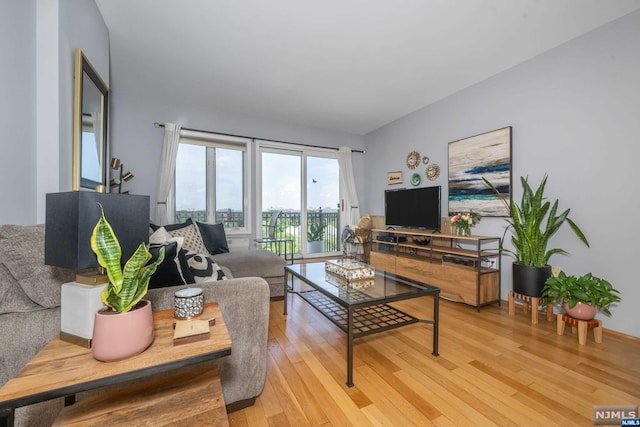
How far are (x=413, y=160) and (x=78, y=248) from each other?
13.4 ft

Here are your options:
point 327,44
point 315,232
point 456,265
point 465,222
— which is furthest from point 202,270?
point 315,232

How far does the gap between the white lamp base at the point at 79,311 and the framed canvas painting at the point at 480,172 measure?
345cm

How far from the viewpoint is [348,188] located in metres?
5.09

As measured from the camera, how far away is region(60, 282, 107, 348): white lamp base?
2.63 ft

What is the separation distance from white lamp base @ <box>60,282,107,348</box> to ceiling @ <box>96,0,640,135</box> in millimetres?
2158

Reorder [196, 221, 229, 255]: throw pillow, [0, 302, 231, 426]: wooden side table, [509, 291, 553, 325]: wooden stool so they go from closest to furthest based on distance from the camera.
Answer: [0, 302, 231, 426]: wooden side table → [509, 291, 553, 325]: wooden stool → [196, 221, 229, 255]: throw pillow

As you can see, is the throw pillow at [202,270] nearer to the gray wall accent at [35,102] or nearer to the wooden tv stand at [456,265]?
the gray wall accent at [35,102]

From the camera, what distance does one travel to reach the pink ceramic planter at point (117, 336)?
0.72m

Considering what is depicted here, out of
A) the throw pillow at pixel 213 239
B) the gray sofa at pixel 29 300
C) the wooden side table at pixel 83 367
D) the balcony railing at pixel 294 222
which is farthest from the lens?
the balcony railing at pixel 294 222

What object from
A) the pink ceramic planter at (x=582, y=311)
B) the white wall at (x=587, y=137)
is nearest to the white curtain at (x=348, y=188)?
the white wall at (x=587, y=137)

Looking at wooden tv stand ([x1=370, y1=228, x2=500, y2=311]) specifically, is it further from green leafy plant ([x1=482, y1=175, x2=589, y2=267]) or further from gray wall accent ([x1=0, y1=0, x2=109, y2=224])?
gray wall accent ([x1=0, y1=0, x2=109, y2=224])

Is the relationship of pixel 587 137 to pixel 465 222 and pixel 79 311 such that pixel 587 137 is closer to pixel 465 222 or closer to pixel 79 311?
pixel 465 222

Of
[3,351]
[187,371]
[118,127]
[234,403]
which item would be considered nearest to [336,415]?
[234,403]

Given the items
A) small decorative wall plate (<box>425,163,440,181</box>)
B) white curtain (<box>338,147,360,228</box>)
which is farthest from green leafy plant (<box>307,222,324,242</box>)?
small decorative wall plate (<box>425,163,440,181</box>)
